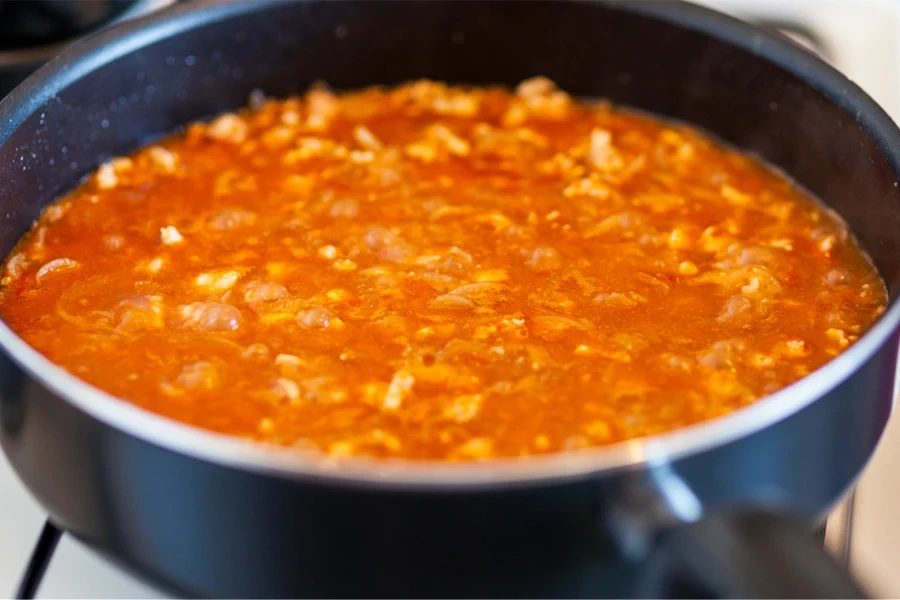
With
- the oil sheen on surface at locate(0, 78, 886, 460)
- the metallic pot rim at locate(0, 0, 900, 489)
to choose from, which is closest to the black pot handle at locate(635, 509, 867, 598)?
the metallic pot rim at locate(0, 0, 900, 489)

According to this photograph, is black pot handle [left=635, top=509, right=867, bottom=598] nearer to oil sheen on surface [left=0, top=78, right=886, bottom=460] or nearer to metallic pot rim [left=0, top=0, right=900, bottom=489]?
metallic pot rim [left=0, top=0, right=900, bottom=489]

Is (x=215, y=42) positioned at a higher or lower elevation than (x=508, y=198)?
higher

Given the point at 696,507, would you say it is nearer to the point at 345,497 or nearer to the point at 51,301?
the point at 345,497

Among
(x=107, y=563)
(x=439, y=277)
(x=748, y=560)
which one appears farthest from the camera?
(x=439, y=277)

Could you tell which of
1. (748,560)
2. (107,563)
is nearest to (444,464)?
(748,560)

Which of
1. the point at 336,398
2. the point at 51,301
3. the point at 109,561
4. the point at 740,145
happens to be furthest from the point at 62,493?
the point at 740,145

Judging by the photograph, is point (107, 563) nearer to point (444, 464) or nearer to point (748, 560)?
point (444, 464)

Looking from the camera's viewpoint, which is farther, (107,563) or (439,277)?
(439,277)
